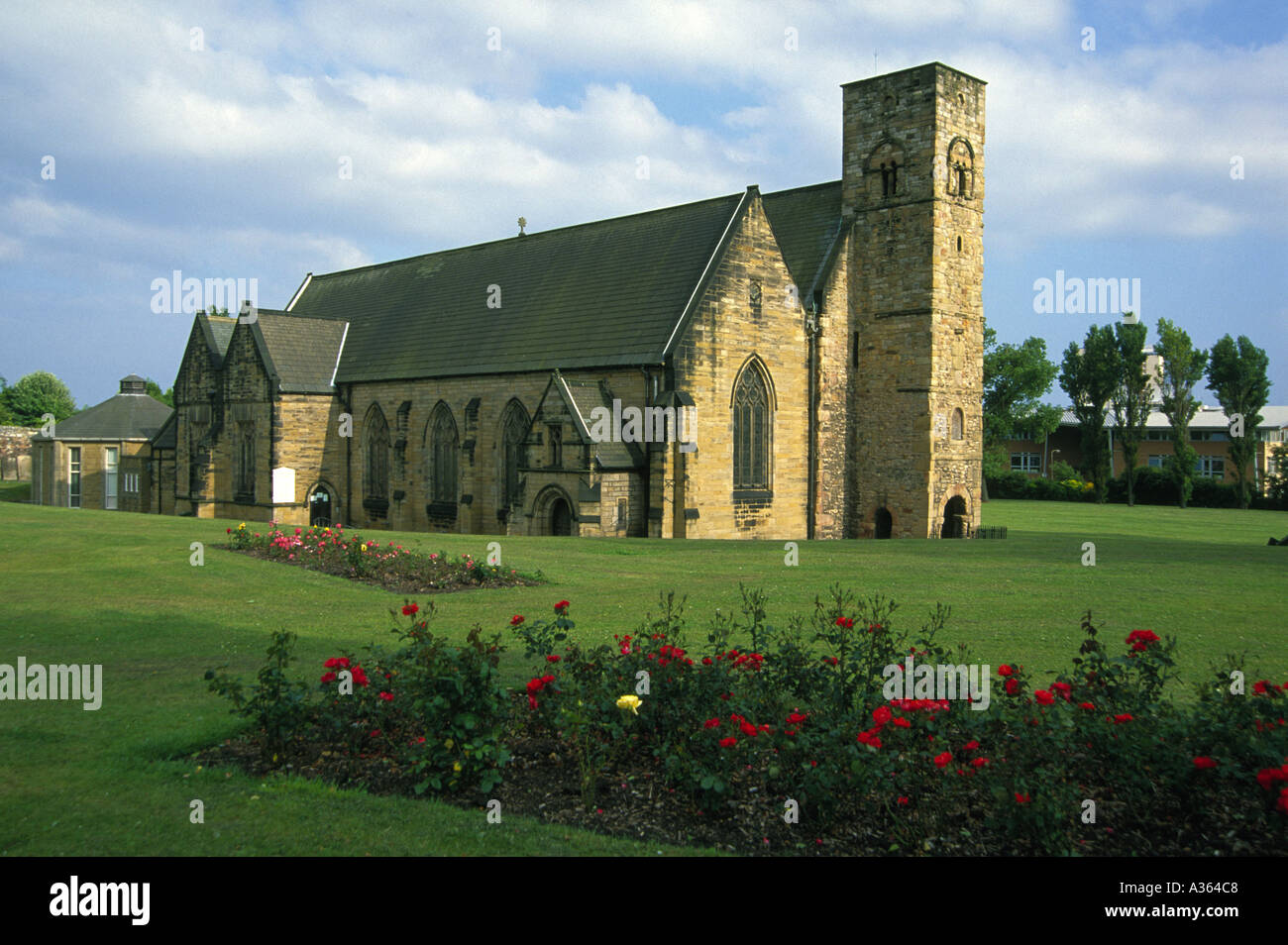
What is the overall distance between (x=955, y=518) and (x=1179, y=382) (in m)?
52.0

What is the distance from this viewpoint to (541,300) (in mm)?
36656

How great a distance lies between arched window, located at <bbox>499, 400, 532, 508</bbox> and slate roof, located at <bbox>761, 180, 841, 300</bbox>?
11.9 meters

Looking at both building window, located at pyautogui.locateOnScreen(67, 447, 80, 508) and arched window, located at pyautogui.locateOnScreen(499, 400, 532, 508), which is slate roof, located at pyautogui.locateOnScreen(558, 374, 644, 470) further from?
building window, located at pyautogui.locateOnScreen(67, 447, 80, 508)

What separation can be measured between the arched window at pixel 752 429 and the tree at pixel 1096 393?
53280mm

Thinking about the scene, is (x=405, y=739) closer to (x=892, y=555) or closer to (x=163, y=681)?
(x=163, y=681)

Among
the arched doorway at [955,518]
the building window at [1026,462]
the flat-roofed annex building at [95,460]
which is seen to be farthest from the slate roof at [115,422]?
the building window at [1026,462]

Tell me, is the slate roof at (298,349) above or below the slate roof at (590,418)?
above

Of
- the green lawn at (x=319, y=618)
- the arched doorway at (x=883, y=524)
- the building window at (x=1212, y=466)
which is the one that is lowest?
the green lawn at (x=319, y=618)

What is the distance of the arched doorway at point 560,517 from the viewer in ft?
98.4

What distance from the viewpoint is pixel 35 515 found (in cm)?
2889

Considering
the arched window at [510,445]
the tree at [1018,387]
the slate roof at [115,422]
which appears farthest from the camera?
the tree at [1018,387]

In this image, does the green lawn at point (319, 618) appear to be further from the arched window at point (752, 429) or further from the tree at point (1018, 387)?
the tree at point (1018, 387)

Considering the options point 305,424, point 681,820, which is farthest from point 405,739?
point 305,424

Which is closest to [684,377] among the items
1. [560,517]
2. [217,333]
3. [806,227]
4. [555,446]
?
[555,446]
